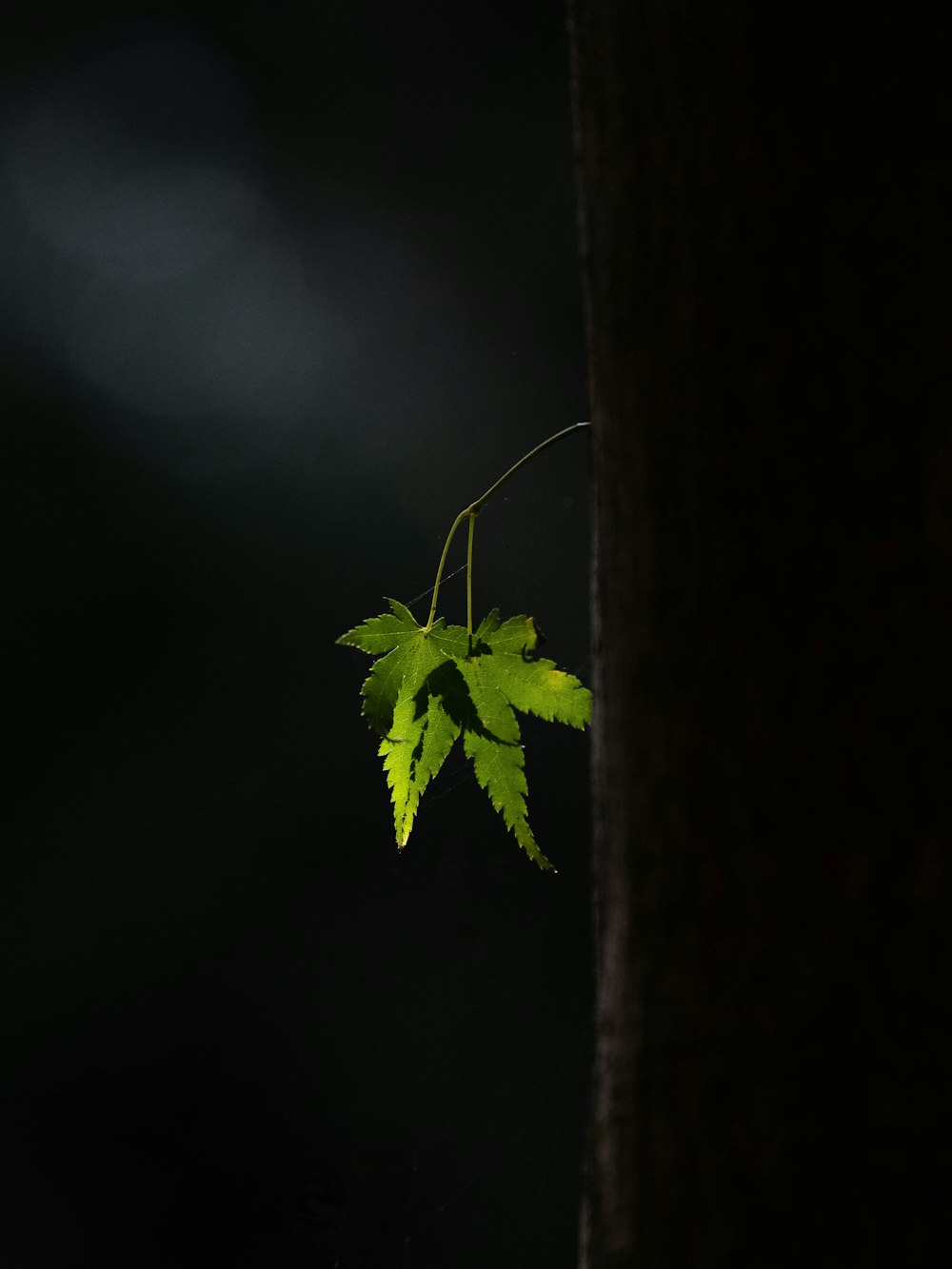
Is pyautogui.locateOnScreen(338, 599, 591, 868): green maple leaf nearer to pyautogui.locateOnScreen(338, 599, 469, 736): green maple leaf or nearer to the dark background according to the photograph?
pyautogui.locateOnScreen(338, 599, 469, 736): green maple leaf

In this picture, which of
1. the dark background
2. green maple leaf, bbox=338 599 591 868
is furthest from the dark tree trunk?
the dark background

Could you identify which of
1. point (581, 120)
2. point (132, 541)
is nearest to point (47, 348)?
point (132, 541)

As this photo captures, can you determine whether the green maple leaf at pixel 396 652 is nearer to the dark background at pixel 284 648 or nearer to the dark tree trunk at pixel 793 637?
the dark tree trunk at pixel 793 637

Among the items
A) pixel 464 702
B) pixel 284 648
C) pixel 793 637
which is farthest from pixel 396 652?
pixel 284 648

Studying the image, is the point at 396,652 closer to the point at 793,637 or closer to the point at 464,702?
the point at 464,702

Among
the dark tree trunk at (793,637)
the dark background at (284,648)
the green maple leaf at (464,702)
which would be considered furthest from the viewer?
the dark background at (284,648)

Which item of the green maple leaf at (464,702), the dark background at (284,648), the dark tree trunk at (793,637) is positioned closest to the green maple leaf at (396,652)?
the green maple leaf at (464,702)
